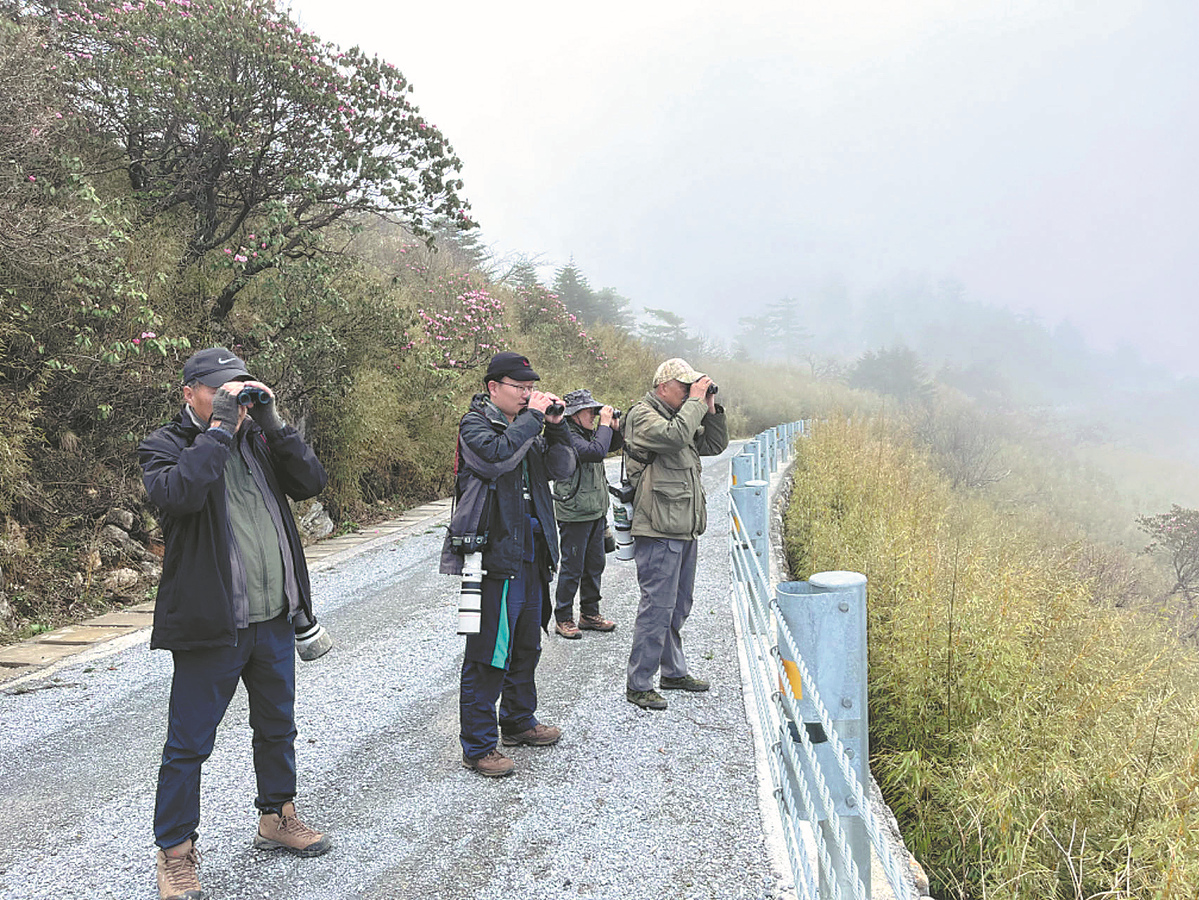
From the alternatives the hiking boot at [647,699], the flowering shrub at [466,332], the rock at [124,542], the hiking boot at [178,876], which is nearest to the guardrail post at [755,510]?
the hiking boot at [647,699]

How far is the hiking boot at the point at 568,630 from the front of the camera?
19.3 feet

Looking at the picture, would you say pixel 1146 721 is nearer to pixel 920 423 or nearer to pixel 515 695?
pixel 515 695

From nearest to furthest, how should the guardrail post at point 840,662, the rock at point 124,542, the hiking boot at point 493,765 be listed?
the guardrail post at point 840,662, the hiking boot at point 493,765, the rock at point 124,542

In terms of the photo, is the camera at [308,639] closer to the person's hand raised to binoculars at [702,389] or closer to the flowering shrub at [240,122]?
the person's hand raised to binoculars at [702,389]

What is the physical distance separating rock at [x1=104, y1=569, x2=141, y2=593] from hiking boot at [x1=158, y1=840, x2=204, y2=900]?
559cm

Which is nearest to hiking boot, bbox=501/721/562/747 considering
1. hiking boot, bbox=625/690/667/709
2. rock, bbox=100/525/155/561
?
hiking boot, bbox=625/690/667/709

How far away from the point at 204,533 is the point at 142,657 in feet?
12.5

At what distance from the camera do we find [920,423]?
33.7m

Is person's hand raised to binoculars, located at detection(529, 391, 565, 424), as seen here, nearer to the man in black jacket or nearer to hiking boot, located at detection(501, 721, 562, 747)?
the man in black jacket

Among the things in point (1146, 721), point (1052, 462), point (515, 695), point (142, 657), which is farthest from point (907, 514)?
point (1052, 462)

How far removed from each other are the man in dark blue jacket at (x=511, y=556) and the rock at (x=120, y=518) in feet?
19.5

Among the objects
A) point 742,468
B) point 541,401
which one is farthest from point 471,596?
point 742,468

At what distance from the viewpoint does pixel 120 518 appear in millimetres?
7938

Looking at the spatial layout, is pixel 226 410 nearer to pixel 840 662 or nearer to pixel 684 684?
pixel 840 662
